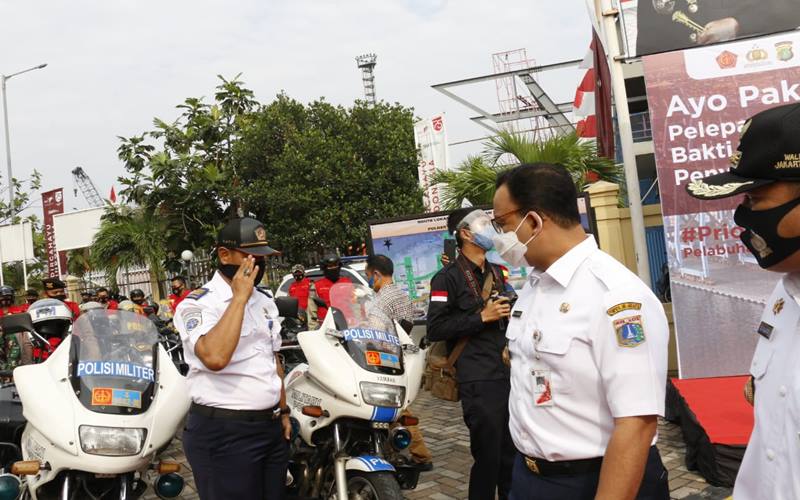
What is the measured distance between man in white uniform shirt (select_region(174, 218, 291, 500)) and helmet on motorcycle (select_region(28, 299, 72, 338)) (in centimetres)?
196

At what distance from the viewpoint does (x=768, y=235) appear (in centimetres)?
153

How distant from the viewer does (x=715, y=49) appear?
6594 millimetres

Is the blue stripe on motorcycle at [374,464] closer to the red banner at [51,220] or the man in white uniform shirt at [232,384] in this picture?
the man in white uniform shirt at [232,384]

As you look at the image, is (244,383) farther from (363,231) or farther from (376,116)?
(376,116)

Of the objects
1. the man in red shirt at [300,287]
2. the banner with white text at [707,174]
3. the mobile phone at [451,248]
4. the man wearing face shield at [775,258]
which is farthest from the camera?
the man in red shirt at [300,287]

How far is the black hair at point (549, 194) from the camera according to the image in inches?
74.4

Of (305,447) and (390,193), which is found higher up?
(390,193)

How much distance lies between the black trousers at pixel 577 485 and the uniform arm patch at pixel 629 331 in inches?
14.7

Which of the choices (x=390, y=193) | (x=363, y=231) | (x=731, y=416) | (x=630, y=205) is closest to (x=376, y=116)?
(x=390, y=193)

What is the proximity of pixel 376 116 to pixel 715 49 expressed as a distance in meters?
15.8

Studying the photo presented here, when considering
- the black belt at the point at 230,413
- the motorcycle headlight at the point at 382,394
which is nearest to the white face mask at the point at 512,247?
the black belt at the point at 230,413

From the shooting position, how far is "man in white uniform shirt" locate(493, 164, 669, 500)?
5.33ft

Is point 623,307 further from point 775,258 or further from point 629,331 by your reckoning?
point 775,258

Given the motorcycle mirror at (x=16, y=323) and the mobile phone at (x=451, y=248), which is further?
the mobile phone at (x=451, y=248)
